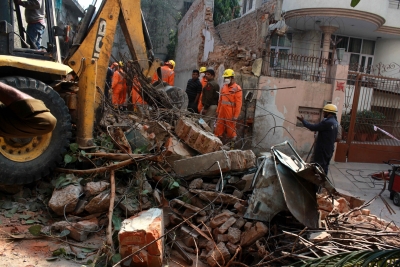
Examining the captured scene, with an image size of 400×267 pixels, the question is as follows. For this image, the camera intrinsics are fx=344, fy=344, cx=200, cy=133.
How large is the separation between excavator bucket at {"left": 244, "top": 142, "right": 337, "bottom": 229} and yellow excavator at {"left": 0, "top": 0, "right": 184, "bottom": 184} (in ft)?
7.56

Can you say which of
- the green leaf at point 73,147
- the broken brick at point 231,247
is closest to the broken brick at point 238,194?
the broken brick at point 231,247

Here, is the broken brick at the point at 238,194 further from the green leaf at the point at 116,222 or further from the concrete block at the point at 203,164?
the green leaf at the point at 116,222

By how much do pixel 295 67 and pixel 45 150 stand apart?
6839 millimetres

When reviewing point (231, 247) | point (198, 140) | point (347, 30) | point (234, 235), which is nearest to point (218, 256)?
point (231, 247)

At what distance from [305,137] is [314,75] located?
1665 millimetres

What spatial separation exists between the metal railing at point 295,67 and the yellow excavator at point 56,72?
454 cm

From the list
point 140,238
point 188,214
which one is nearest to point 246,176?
point 188,214

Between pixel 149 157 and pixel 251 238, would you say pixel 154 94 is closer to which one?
pixel 149 157

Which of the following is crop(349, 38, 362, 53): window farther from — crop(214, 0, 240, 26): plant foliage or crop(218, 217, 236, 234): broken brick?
crop(218, 217, 236, 234): broken brick

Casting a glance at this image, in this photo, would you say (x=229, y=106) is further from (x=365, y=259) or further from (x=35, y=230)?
(x=365, y=259)

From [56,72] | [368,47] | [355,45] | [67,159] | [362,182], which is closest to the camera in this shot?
[56,72]

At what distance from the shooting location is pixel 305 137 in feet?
29.9

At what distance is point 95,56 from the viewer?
465 cm

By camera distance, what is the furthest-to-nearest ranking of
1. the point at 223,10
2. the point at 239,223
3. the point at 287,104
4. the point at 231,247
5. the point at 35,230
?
1. the point at 223,10
2. the point at 287,104
3. the point at 239,223
4. the point at 231,247
5. the point at 35,230
